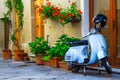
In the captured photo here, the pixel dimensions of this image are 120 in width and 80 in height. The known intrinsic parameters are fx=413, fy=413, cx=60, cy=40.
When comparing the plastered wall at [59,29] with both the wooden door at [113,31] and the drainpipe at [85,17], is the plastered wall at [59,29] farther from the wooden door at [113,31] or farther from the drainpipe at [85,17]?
the wooden door at [113,31]

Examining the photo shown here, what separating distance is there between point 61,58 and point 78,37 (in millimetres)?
810

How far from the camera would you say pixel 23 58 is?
14.8 m

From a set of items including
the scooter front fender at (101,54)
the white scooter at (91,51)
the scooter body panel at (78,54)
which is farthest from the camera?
the scooter body panel at (78,54)

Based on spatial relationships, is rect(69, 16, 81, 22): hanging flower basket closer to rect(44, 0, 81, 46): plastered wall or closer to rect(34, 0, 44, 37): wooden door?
rect(44, 0, 81, 46): plastered wall

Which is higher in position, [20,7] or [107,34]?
[20,7]

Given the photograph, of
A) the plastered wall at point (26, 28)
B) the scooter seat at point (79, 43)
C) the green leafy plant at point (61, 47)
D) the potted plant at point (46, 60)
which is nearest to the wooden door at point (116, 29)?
the scooter seat at point (79, 43)

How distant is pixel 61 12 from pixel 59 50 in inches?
46.3

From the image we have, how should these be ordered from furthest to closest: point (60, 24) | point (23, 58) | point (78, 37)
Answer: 1. point (23, 58)
2. point (60, 24)
3. point (78, 37)

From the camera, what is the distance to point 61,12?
1219 cm

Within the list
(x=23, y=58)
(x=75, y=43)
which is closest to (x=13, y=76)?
(x=75, y=43)

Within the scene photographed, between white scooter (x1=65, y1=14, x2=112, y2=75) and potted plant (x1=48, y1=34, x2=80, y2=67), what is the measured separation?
105cm

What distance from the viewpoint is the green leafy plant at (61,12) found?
38.9ft

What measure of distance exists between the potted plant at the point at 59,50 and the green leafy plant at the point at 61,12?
1.62 feet

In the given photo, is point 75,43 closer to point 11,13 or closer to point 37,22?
point 37,22
